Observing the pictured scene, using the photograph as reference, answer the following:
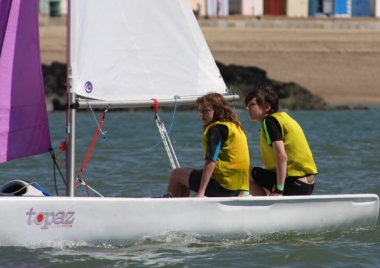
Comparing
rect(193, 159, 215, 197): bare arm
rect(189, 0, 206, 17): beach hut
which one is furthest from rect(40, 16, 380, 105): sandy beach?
rect(193, 159, 215, 197): bare arm

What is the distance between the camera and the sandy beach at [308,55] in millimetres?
26188

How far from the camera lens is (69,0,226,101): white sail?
5.42 m

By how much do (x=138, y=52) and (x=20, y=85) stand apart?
0.85 m

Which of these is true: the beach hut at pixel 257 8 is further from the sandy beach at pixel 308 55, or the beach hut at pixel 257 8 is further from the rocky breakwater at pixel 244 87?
the rocky breakwater at pixel 244 87

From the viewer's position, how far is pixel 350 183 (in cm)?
877

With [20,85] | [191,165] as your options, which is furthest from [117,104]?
[191,165]

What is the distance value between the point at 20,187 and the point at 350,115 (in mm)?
16119

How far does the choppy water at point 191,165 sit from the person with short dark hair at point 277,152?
1.18 feet

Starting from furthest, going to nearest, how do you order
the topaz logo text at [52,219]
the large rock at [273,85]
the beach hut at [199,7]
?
the beach hut at [199,7]
the large rock at [273,85]
the topaz logo text at [52,219]

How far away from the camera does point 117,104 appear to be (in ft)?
18.1

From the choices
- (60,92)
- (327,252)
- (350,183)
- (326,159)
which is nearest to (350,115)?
(60,92)

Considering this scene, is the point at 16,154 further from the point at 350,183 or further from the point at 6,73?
the point at 350,183

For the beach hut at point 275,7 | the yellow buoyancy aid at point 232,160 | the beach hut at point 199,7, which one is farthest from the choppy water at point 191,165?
the beach hut at point 275,7

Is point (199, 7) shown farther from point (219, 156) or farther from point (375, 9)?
point (219, 156)
